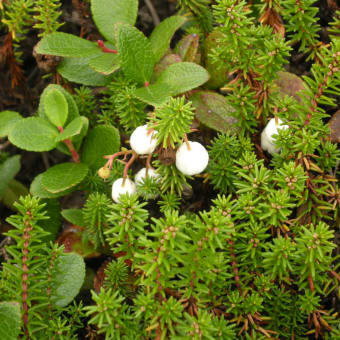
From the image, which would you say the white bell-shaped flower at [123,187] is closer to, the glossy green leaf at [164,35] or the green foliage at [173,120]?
the green foliage at [173,120]

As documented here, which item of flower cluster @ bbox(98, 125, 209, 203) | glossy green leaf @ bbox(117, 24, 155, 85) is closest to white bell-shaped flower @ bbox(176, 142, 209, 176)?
flower cluster @ bbox(98, 125, 209, 203)

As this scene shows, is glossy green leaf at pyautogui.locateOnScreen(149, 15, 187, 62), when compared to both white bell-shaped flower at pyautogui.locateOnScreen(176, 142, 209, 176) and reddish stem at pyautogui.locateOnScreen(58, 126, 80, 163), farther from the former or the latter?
white bell-shaped flower at pyautogui.locateOnScreen(176, 142, 209, 176)

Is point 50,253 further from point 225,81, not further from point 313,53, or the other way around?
point 313,53

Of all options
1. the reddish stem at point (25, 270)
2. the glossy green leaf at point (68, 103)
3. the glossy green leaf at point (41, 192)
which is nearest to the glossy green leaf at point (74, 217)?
the glossy green leaf at point (41, 192)

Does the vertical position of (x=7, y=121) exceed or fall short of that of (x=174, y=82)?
it falls short

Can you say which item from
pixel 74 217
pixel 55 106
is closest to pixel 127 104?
pixel 55 106

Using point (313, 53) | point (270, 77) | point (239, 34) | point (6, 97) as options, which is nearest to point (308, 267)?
point (270, 77)

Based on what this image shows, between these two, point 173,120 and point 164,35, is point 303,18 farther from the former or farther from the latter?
point 173,120
